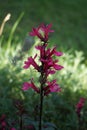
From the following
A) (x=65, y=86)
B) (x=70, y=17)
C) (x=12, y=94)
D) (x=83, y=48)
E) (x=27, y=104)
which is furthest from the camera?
(x=70, y=17)

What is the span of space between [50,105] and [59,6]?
232 inches

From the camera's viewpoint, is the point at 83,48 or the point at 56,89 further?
the point at 83,48

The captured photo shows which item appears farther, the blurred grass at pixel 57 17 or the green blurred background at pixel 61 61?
the blurred grass at pixel 57 17

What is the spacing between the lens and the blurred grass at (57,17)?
325 inches

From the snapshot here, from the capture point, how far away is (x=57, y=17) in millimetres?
9523

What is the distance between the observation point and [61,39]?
8430 mm

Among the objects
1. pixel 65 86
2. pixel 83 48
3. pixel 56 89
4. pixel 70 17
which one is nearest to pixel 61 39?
pixel 83 48

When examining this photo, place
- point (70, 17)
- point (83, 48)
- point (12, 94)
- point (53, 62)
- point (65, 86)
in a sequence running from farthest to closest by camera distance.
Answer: point (70, 17)
point (83, 48)
point (65, 86)
point (12, 94)
point (53, 62)

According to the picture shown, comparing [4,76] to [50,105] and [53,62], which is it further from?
[53,62]

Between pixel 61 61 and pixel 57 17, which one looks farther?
pixel 57 17

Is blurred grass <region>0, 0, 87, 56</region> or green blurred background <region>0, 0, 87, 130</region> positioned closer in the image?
green blurred background <region>0, 0, 87, 130</region>

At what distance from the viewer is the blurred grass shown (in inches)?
325

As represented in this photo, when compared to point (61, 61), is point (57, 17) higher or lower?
higher

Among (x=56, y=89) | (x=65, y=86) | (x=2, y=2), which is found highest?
(x=2, y=2)
